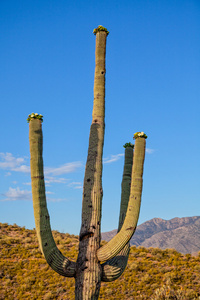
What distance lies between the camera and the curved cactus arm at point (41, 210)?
9.02 meters

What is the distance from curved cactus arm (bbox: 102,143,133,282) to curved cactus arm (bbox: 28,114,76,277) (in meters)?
0.96

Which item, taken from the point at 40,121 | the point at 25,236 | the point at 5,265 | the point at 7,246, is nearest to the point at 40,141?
the point at 40,121

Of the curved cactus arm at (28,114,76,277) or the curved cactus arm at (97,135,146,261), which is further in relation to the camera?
the curved cactus arm at (97,135,146,261)

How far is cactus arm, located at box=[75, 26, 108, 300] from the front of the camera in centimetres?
907

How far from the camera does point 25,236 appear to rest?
2925cm

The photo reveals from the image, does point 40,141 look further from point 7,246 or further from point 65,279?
point 7,246

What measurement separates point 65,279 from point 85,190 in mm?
13902

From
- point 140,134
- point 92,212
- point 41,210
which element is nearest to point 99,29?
point 140,134

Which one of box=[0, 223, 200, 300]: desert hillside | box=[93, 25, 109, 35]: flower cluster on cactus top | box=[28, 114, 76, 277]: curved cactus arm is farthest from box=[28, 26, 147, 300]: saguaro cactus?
box=[0, 223, 200, 300]: desert hillside

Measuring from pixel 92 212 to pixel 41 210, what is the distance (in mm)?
1376

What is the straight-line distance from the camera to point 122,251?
9922mm

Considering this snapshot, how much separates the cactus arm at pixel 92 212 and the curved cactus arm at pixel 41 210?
46cm

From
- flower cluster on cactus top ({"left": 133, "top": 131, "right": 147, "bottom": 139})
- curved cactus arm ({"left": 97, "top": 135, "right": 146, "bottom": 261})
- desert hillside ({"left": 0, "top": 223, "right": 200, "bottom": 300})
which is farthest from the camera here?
desert hillside ({"left": 0, "top": 223, "right": 200, "bottom": 300})

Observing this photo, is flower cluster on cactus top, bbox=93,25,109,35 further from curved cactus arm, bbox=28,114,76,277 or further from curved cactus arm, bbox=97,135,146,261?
curved cactus arm, bbox=97,135,146,261
